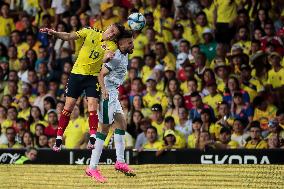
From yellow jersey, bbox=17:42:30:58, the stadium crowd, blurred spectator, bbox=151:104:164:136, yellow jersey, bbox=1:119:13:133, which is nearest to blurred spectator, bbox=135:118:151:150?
the stadium crowd

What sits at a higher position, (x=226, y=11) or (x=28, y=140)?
(x=226, y=11)

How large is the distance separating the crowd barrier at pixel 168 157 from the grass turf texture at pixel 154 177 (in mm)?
815

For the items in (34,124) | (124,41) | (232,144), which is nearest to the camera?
(124,41)

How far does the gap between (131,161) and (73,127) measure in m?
2.48

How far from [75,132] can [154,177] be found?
12.6 feet

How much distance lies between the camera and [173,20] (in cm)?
2309

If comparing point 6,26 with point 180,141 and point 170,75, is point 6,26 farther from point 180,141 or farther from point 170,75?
point 180,141

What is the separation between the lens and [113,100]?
54.2ft

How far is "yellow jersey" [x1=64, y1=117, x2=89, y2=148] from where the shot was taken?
21.0m

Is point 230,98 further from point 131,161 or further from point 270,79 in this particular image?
point 131,161

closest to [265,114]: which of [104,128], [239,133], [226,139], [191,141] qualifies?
[239,133]

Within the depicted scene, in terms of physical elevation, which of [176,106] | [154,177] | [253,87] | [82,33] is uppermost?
[82,33]

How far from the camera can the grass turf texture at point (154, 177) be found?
1688cm

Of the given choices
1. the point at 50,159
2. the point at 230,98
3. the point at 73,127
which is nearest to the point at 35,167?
the point at 50,159
